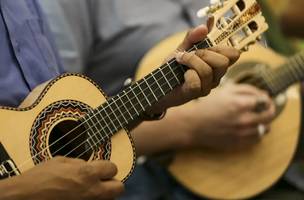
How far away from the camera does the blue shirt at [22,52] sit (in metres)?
1.23

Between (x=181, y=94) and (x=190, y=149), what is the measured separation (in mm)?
637

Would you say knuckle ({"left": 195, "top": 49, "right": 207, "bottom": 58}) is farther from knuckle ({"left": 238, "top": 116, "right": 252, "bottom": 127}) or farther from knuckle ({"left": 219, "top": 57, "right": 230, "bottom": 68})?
knuckle ({"left": 238, "top": 116, "right": 252, "bottom": 127})

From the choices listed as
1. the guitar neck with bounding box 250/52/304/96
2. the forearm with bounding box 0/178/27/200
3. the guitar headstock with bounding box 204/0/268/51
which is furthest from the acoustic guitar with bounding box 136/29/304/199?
the forearm with bounding box 0/178/27/200

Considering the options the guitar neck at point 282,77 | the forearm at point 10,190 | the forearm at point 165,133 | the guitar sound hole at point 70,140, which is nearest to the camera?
the forearm at point 10,190

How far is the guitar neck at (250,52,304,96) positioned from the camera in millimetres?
1923

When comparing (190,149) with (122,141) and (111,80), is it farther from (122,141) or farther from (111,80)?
(122,141)

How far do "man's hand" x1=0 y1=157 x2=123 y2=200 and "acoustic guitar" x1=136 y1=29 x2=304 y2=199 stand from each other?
0.70 metres

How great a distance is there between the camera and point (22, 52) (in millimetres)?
1258

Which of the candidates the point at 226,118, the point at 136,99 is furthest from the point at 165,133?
the point at 136,99

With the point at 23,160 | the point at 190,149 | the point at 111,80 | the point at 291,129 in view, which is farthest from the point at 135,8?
the point at 23,160

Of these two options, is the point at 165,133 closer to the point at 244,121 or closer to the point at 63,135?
the point at 244,121

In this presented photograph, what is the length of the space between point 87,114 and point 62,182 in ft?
0.43

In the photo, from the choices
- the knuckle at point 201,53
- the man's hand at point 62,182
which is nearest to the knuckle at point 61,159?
the man's hand at point 62,182

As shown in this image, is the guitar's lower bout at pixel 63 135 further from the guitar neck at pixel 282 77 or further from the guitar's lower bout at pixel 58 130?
the guitar neck at pixel 282 77
